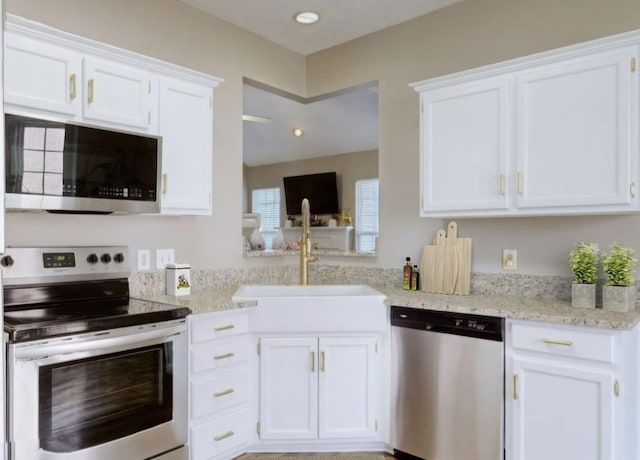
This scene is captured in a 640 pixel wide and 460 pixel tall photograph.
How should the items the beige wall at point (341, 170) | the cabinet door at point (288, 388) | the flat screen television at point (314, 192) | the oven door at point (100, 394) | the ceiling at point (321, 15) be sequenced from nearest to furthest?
the oven door at point (100, 394), the cabinet door at point (288, 388), the ceiling at point (321, 15), the beige wall at point (341, 170), the flat screen television at point (314, 192)

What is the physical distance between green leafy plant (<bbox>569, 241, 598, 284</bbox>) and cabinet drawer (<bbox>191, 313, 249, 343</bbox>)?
1.72m

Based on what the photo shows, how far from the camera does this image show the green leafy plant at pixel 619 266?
216cm

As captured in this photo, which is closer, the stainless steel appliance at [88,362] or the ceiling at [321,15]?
the stainless steel appliance at [88,362]

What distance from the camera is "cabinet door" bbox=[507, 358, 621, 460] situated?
1.90 m

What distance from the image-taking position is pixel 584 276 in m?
2.27

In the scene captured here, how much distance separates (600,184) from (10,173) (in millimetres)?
2595

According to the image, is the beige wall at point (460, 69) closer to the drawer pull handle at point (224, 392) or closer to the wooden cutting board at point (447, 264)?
the wooden cutting board at point (447, 264)

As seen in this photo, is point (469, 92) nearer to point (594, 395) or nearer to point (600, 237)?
point (600, 237)

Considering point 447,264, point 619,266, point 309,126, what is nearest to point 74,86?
point 447,264

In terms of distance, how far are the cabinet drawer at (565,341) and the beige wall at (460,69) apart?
1.95ft

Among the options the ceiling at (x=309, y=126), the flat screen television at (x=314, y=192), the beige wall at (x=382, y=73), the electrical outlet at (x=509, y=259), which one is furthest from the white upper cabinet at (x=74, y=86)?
the flat screen television at (x=314, y=192)

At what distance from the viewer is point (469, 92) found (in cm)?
255

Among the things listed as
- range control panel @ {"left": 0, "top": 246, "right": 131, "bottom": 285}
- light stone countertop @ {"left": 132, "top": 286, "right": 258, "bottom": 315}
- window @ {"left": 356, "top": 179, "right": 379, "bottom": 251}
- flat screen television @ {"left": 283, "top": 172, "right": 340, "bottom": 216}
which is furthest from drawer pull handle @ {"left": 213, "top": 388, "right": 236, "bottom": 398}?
flat screen television @ {"left": 283, "top": 172, "right": 340, "bottom": 216}

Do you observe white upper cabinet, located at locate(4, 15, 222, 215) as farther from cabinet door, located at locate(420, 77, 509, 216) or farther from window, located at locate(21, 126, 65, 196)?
cabinet door, located at locate(420, 77, 509, 216)
